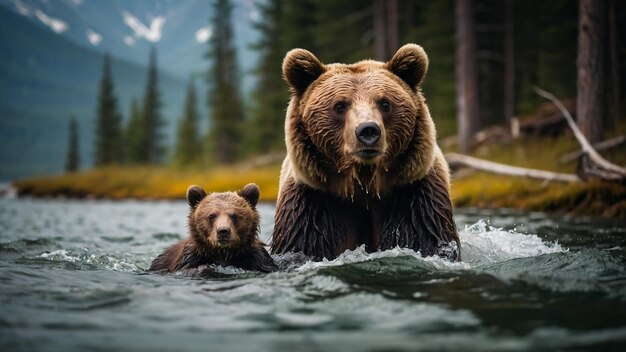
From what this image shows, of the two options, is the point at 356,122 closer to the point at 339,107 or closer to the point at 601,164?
the point at 339,107

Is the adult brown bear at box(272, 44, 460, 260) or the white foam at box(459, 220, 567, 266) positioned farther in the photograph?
the white foam at box(459, 220, 567, 266)

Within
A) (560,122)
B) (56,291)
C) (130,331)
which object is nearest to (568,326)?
(130,331)

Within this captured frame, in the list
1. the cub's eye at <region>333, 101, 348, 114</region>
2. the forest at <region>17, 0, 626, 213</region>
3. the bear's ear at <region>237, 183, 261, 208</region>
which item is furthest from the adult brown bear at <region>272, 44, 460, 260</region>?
the forest at <region>17, 0, 626, 213</region>

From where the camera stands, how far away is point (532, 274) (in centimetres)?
466

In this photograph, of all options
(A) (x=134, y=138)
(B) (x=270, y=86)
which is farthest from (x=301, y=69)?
(A) (x=134, y=138)

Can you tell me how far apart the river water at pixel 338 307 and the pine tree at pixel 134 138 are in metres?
53.9

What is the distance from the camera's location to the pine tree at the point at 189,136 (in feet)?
181

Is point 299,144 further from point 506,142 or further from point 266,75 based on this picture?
point 266,75

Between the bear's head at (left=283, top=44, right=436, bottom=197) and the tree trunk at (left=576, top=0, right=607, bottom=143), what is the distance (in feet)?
24.4

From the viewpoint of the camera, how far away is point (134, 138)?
199ft

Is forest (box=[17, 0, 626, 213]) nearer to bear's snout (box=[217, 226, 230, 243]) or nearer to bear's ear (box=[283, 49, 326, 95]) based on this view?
bear's ear (box=[283, 49, 326, 95])

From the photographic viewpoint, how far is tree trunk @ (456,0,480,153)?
1959cm

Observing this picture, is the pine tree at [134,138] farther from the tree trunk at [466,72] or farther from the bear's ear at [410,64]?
the bear's ear at [410,64]

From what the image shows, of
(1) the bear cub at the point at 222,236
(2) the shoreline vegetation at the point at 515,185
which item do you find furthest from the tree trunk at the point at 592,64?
(1) the bear cub at the point at 222,236
